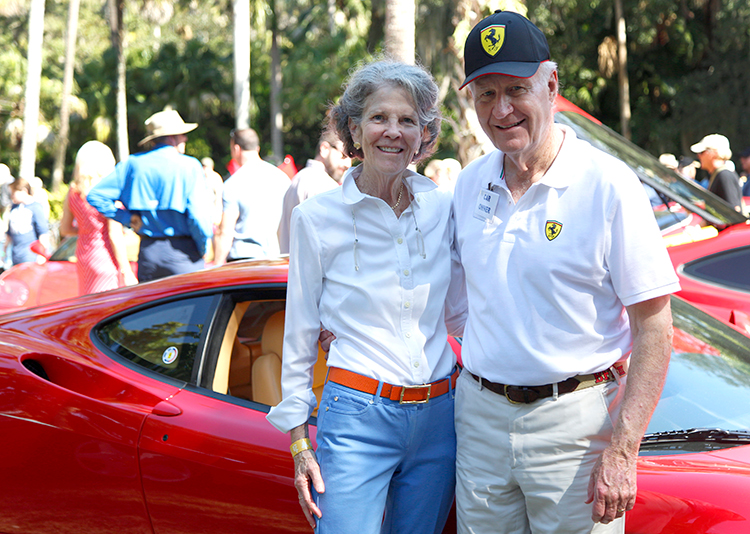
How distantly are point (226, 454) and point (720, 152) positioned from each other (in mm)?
6855

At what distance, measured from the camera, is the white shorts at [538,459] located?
171 cm

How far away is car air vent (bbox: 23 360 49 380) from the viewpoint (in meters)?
2.60

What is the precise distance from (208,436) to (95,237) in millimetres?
3438

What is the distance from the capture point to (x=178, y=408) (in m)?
2.39

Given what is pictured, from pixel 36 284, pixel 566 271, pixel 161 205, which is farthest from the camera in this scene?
pixel 36 284

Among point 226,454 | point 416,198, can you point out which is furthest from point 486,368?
point 226,454

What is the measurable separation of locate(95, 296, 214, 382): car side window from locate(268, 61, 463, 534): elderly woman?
28.1 inches

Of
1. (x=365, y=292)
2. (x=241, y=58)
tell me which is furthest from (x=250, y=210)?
(x=241, y=58)

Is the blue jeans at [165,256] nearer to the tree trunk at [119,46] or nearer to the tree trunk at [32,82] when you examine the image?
the tree trunk at [32,82]

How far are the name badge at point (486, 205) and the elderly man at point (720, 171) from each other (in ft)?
19.0

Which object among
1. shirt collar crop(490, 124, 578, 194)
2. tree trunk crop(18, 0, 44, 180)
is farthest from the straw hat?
tree trunk crop(18, 0, 44, 180)

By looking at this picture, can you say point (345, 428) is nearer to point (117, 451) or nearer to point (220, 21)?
point (117, 451)

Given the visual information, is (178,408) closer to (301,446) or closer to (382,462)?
(301,446)

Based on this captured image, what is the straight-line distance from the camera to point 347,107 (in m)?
2.03
